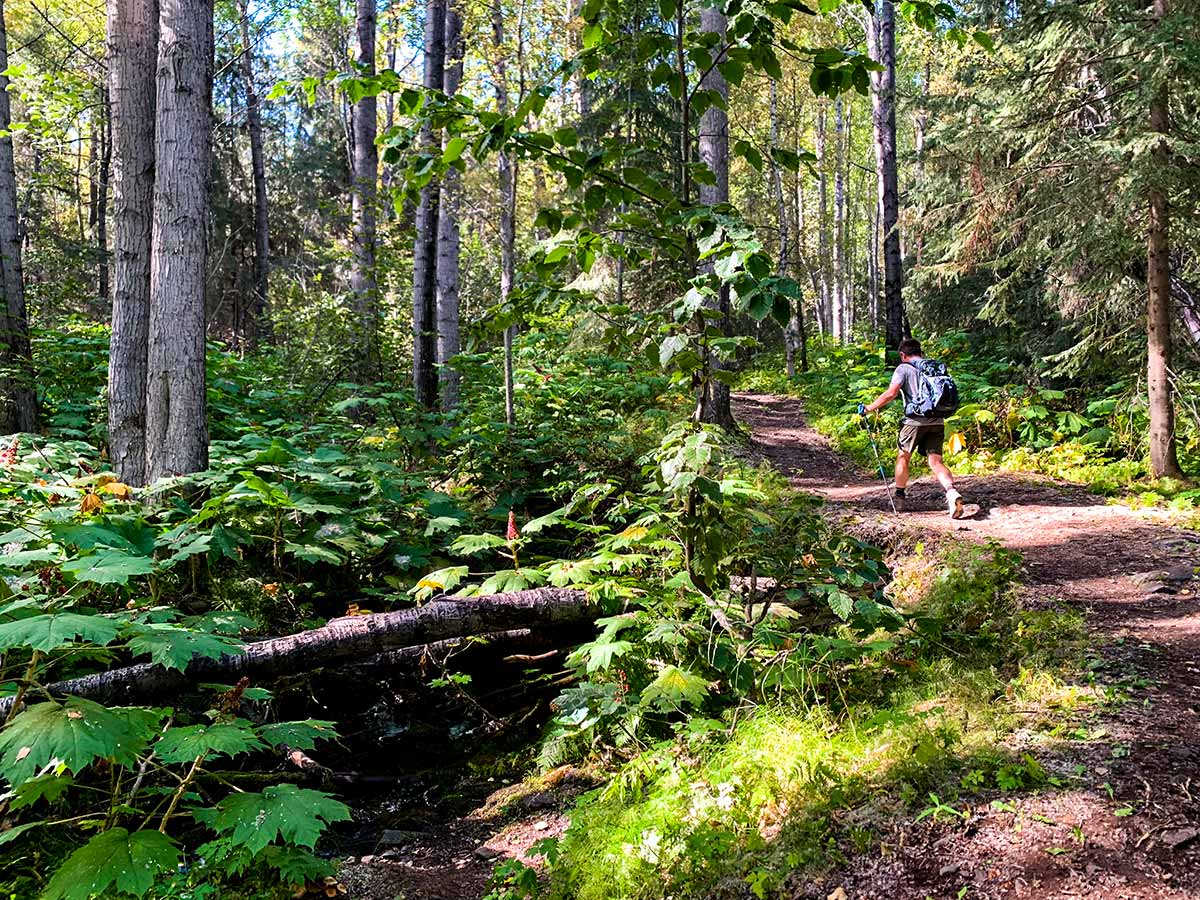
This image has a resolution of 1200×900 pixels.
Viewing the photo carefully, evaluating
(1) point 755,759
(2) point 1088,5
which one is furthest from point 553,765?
(2) point 1088,5

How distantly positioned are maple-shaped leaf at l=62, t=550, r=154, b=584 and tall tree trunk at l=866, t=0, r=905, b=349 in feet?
43.5

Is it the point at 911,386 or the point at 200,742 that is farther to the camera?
the point at 911,386

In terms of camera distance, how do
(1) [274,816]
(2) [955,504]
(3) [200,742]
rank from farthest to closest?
(2) [955,504] → (3) [200,742] → (1) [274,816]

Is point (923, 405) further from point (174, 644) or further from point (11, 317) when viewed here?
point (11, 317)

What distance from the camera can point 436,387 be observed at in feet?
33.2

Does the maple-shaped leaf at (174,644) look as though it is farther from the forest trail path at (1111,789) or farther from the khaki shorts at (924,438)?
the khaki shorts at (924,438)

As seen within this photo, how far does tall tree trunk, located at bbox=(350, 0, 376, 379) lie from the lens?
1114 centimetres

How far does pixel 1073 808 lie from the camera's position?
2605 millimetres

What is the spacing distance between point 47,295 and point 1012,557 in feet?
52.4

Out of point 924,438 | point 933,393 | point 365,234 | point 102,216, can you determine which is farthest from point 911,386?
point 102,216

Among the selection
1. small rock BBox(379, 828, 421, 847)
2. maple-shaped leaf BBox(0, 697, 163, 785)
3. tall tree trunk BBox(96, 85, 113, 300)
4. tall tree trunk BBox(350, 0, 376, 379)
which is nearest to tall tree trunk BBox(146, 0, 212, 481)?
small rock BBox(379, 828, 421, 847)

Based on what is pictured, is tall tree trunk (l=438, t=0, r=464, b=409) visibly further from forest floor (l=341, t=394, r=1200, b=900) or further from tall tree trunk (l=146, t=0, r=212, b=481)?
forest floor (l=341, t=394, r=1200, b=900)

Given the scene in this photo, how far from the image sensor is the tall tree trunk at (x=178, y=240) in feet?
18.4

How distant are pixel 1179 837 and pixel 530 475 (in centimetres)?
602
